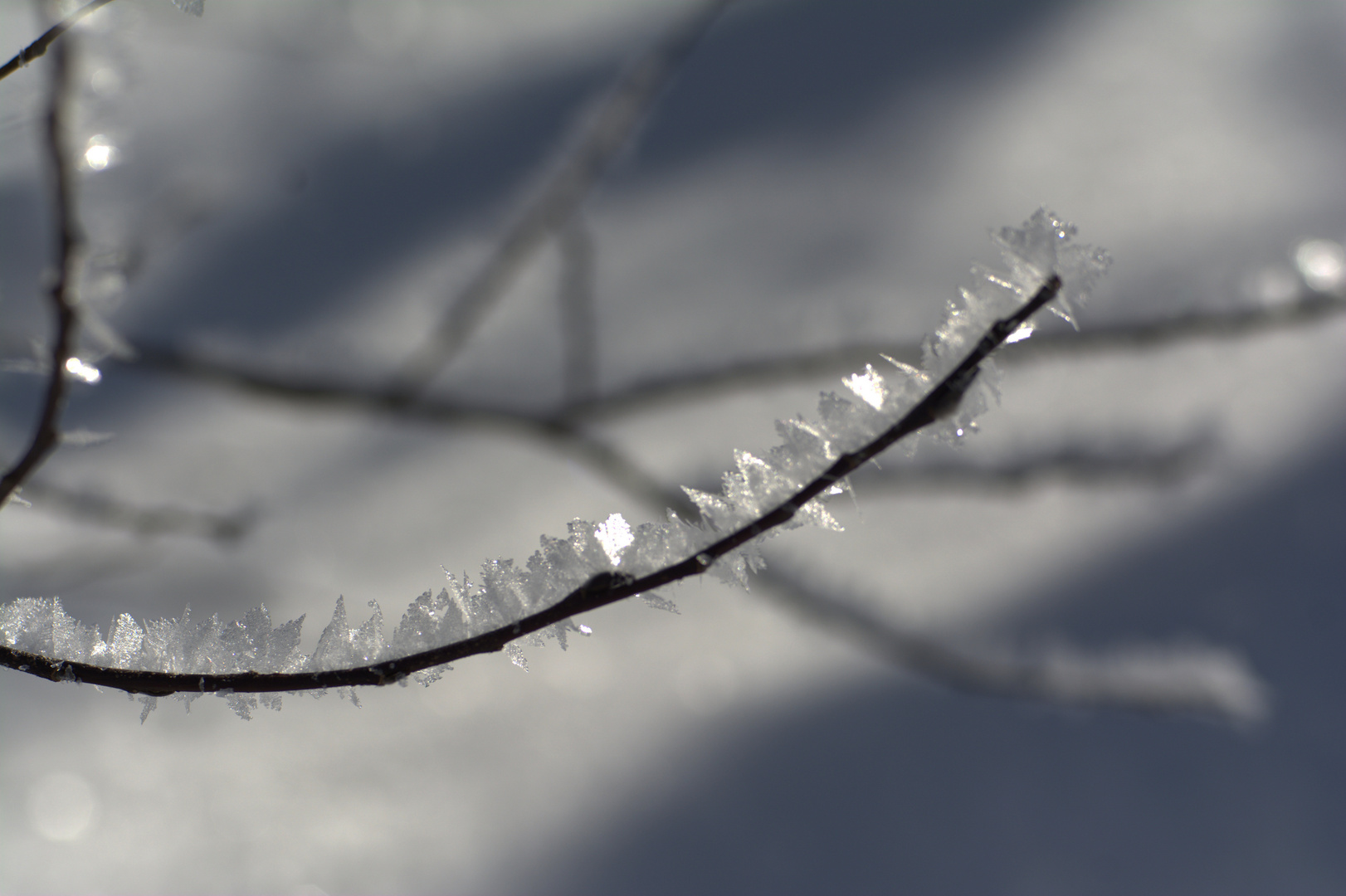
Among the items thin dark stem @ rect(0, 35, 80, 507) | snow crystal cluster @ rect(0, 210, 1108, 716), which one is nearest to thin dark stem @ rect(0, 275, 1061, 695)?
snow crystal cluster @ rect(0, 210, 1108, 716)

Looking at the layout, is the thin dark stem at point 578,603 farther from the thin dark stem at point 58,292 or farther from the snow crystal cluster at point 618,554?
the thin dark stem at point 58,292

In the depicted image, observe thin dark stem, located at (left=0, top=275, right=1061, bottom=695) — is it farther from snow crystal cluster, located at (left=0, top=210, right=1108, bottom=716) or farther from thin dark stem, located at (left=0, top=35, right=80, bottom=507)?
thin dark stem, located at (left=0, top=35, right=80, bottom=507)

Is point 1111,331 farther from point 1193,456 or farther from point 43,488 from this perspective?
point 43,488

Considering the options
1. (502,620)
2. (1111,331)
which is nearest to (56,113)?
(502,620)

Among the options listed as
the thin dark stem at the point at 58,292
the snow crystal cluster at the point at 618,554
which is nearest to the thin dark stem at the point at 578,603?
the snow crystal cluster at the point at 618,554

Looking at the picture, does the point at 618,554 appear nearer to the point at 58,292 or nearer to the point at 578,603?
the point at 578,603

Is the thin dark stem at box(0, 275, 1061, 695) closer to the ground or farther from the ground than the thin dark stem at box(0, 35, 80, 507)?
closer to the ground
